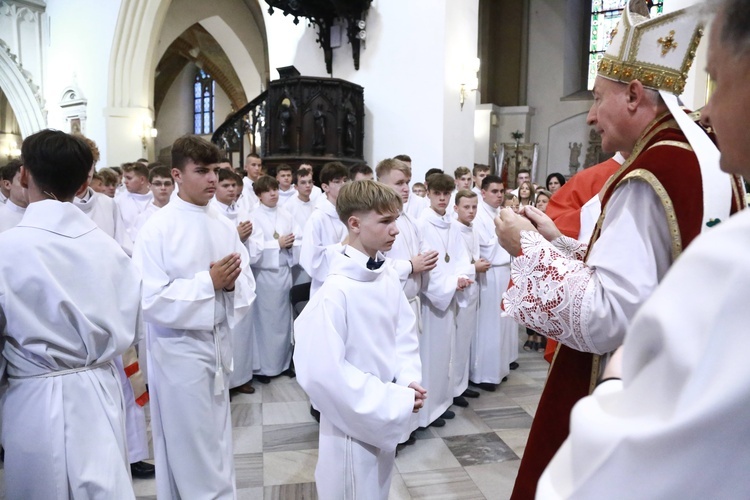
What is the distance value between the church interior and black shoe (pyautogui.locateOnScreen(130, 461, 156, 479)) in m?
0.05

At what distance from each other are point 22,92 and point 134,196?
11349 millimetres

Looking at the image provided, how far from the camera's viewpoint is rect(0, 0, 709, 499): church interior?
4.00 m

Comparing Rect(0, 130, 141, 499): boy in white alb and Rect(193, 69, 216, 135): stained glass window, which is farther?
Rect(193, 69, 216, 135): stained glass window

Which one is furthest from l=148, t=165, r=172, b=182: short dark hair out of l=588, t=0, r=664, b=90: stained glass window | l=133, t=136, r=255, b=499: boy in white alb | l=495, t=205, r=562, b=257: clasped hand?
l=588, t=0, r=664, b=90: stained glass window

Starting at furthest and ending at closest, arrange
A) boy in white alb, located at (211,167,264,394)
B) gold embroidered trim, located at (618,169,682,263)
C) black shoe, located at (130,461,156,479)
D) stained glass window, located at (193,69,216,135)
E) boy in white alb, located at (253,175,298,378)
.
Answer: stained glass window, located at (193,69,216,135) → boy in white alb, located at (253,175,298,378) → boy in white alb, located at (211,167,264,394) → black shoe, located at (130,461,156,479) → gold embroidered trim, located at (618,169,682,263)

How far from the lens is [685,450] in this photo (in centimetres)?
51

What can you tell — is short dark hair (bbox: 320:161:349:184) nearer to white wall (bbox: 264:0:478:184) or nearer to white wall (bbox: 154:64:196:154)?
white wall (bbox: 264:0:478:184)

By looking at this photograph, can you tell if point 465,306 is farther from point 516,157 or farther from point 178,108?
point 178,108

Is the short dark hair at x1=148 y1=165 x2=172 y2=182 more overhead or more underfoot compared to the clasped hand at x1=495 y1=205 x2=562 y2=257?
more overhead

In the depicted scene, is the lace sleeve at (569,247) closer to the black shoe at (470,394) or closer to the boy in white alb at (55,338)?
the boy in white alb at (55,338)

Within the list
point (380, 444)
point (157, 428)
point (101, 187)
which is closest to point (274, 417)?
point (157, 428)

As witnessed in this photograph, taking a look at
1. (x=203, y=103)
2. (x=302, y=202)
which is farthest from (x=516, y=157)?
(x=203, y=103)

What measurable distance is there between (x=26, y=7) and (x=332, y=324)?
16.5m

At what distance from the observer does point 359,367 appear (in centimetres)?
230
